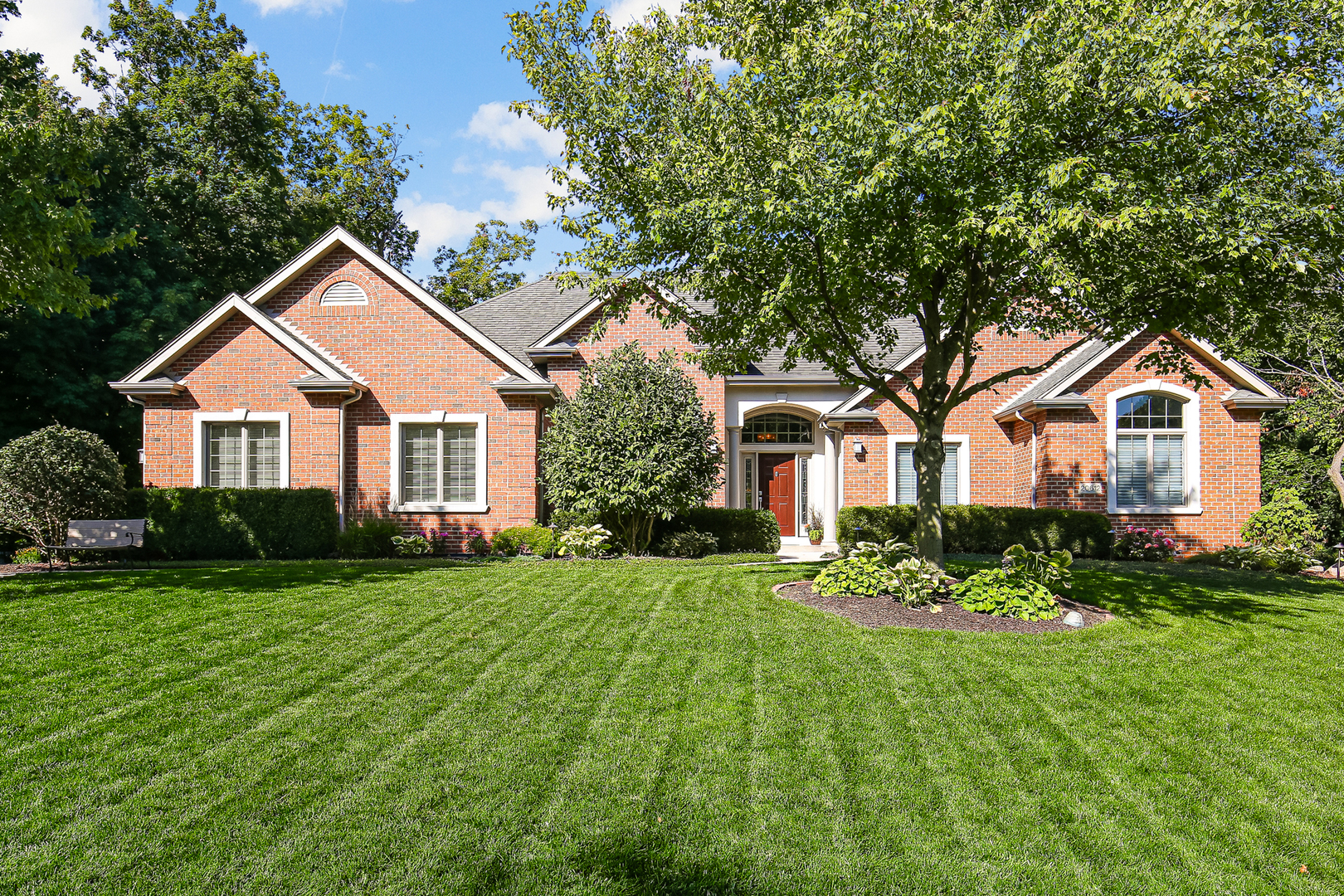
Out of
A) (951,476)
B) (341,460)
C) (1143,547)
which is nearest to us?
(1143,547)

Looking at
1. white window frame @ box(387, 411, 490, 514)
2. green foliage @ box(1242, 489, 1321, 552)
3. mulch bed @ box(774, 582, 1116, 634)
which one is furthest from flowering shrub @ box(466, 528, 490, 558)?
green foliage @ box(1242, 489, 1321, 552)

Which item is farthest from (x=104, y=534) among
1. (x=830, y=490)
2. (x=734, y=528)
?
(x=830, y=490)

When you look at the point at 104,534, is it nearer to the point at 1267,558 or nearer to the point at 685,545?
the point at 685,545

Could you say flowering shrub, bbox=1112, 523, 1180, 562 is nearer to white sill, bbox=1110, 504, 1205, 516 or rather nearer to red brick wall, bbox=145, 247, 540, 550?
white sill, bbox=1110, 504, 1205, 516

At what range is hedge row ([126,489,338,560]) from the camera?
13.5 metres

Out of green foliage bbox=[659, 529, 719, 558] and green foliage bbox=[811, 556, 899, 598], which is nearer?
green foliage bbox=[811, 556, 899, 598]

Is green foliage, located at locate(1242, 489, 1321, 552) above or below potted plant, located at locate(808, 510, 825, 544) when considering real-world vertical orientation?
above

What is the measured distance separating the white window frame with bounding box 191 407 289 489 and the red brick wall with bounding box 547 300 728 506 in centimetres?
582

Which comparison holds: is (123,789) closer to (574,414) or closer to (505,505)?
(574,414)

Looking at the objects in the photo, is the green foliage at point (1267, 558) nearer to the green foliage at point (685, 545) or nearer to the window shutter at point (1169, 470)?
the window shutter at point (1169, 470)

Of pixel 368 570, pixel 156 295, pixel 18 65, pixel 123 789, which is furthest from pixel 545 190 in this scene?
pixel 156 295

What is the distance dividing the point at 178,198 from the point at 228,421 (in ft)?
50.5

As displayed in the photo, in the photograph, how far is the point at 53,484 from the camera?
12500 millimetres

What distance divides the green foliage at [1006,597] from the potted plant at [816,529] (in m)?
9.87
